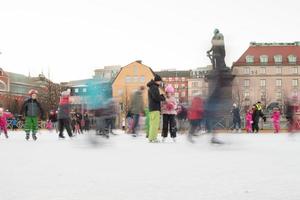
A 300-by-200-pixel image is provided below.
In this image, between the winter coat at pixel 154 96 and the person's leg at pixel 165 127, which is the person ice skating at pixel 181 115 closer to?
the person's leg at pixel 165 127

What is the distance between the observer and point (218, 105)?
1134 centimetres

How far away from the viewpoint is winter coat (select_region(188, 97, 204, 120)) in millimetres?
13219

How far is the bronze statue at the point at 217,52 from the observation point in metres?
11.2

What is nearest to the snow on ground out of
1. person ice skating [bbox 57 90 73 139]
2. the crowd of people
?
the crowd of people

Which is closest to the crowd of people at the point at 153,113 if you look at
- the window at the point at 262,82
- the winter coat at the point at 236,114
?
the winter coat at the point at 236,114

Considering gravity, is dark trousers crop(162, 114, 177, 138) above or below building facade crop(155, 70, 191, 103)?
below

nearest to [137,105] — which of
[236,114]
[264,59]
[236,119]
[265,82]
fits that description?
[236,119]

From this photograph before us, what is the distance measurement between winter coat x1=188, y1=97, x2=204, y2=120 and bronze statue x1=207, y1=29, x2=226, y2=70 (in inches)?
62.3

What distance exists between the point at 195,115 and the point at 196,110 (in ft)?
0.58

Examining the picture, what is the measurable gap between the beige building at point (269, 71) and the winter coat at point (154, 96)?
4037 inches

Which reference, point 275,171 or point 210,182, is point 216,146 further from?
point 210,182

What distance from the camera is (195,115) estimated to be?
13.2 meters

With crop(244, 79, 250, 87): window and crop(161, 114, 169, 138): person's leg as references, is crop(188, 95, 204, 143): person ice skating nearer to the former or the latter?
crop(161, 114, 169, 138): person's leg

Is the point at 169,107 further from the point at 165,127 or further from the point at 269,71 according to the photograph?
the point at 269,71
